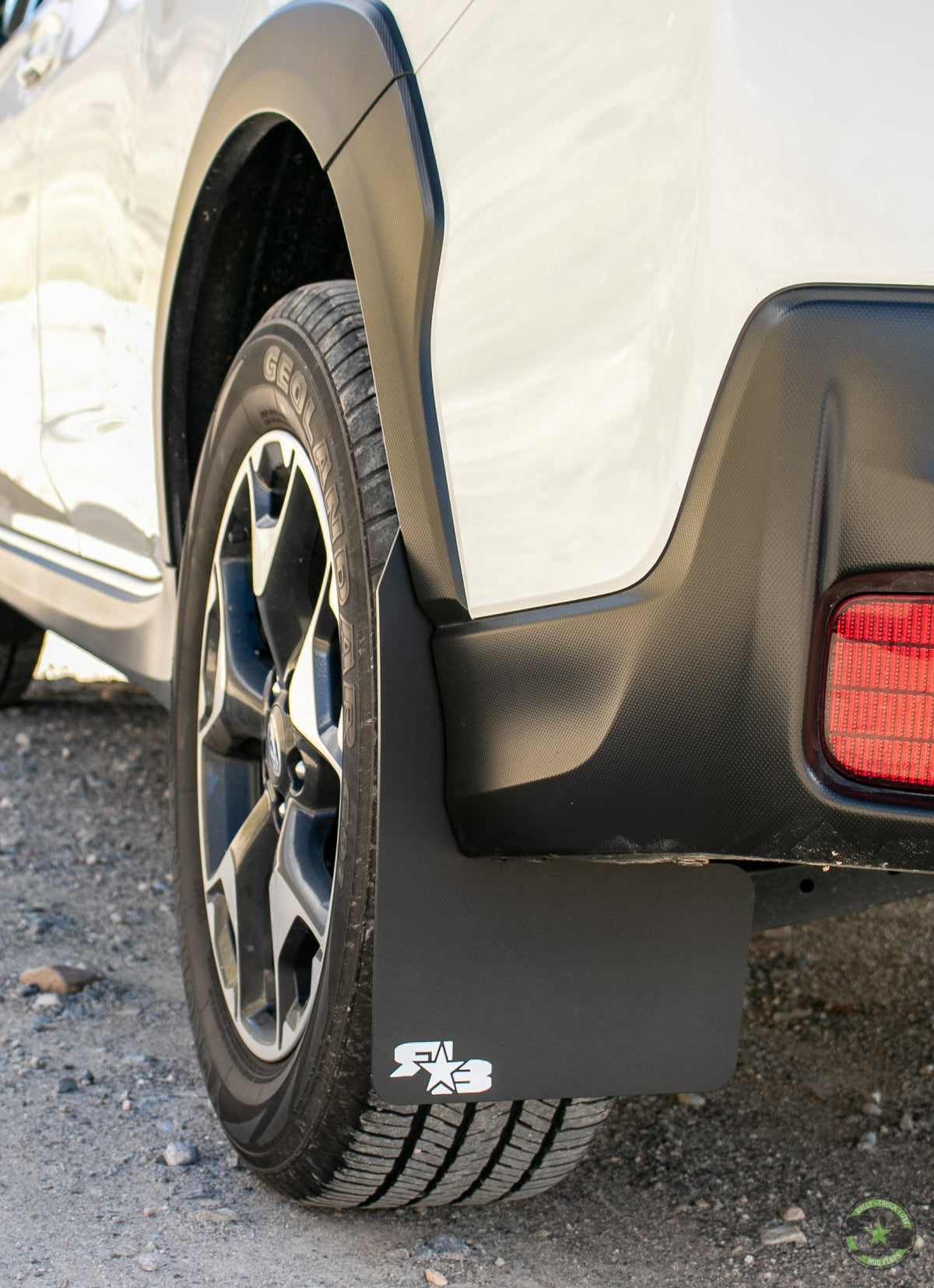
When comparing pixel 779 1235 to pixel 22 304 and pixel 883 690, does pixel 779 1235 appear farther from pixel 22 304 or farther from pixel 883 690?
pixel 22 304

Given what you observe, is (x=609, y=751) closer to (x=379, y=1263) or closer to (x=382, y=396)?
(x=382, y=396)

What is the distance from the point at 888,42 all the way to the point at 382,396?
0.52 meters

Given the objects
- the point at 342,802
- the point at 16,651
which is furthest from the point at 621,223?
the point at 16,651

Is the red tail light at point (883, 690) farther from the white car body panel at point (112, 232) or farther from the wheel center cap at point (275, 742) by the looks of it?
the white car body panel at point (112, 232)

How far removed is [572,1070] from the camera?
47.2 inches

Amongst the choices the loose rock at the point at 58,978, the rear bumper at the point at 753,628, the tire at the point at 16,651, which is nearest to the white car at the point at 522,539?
the rear bumper at the point at 753,628

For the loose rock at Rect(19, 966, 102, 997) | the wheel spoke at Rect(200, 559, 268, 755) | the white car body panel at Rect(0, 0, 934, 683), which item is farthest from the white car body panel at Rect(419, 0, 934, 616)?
the loose rock at Rect(19, 966, 102, 997)

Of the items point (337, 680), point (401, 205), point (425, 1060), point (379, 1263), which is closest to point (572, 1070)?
point (425, 1060)

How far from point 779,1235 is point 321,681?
0.80 meters

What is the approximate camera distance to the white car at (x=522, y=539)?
86 centimetres

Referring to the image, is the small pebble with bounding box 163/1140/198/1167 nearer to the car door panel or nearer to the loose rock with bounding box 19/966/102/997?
the loose rock with bounding box 19/966/102/997

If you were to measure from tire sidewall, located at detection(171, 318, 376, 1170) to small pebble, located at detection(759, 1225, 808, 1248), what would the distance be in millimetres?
507

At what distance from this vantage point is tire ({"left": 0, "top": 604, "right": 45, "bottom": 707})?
3.66 m

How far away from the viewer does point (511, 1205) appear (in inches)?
58.7
